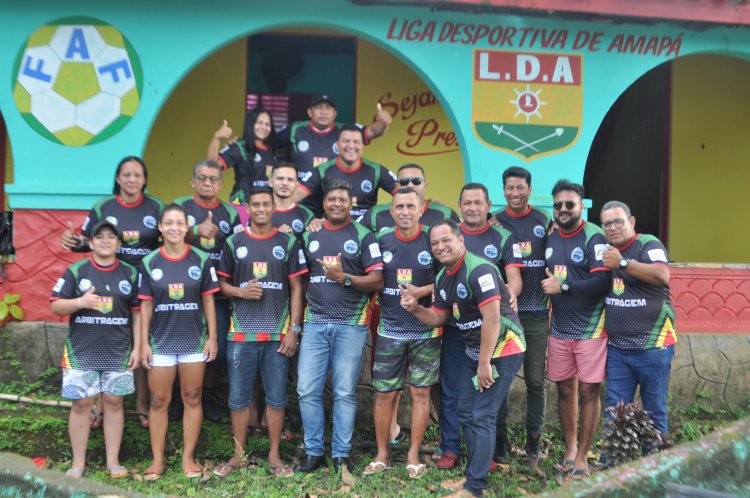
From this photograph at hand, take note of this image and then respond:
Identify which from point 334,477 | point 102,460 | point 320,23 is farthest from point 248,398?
point 320,23

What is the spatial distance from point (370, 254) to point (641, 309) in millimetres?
1907

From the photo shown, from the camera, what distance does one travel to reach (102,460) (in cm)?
576

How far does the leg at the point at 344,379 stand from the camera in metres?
5.48

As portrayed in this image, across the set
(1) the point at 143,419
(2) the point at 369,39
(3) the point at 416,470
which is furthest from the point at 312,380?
(2) the point at 369,39

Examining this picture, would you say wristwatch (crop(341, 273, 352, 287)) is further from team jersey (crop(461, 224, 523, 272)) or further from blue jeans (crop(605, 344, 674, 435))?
blue jeans (crop(605, 344, 674, 435))

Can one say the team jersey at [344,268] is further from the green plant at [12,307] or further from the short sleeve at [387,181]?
the green plant at [12,307]

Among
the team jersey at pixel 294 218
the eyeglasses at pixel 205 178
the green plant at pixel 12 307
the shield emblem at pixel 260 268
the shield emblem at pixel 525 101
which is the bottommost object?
the green plant at pixel 12 307

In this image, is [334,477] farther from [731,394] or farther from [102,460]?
[731,394]

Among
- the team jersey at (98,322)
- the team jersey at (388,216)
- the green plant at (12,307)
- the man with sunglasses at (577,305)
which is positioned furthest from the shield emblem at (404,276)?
the green plant at (12,307)

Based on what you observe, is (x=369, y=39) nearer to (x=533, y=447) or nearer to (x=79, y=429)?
(x=533, y=447)

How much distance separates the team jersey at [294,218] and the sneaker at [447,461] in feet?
6.66

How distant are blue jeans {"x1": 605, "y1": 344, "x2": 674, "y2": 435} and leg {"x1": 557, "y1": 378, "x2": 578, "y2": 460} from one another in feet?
1.28

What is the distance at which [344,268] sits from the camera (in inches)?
216

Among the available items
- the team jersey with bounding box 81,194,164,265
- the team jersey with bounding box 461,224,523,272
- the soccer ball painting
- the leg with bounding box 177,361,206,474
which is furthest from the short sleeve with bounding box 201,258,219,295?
the soccer ball painting
